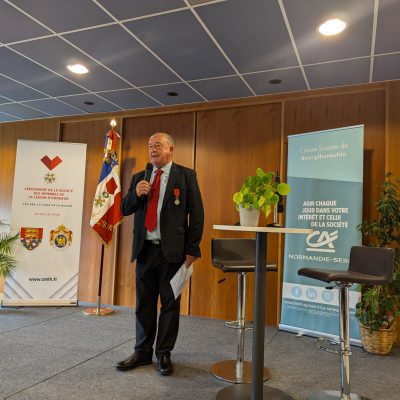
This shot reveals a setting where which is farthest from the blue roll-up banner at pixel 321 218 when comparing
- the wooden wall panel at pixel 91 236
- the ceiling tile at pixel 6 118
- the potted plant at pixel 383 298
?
the ceiling tile at pixel 6 118

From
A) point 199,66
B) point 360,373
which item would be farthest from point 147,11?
point 360,373

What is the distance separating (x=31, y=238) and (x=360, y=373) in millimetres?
3979

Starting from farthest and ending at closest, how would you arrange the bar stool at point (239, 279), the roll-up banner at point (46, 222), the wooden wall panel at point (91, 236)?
the wooden wall panel at point (91, 236) < the roll-up banner at point (46, 222) < the bar stool at point (239, 279)

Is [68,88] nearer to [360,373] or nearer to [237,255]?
[237,255]

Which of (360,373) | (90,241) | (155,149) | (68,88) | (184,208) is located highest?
(68,88)

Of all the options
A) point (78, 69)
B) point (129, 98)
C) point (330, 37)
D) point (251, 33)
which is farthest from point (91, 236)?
point (330, 37)

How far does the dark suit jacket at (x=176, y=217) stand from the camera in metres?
2.63

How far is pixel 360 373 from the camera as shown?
278 centimetres

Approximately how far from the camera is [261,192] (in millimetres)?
1947

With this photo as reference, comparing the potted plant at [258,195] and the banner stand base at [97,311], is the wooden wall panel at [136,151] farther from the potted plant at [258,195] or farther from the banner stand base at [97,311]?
the potted plant at [258,195]

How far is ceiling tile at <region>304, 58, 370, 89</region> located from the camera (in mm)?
3484

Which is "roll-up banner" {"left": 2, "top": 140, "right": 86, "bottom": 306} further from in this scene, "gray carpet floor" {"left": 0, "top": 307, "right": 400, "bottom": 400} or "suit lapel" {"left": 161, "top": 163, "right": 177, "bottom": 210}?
"suit lapel" {"left": 161, "top": 163, "right": 177, "bottom": 210}

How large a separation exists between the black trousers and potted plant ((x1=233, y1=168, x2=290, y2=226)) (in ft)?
3.06

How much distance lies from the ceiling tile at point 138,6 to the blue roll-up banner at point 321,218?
1994 mm
